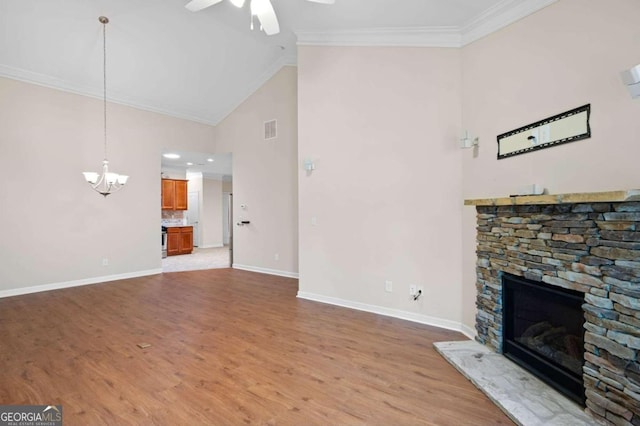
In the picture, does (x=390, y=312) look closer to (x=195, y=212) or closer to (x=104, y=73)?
(x=104, y=73)

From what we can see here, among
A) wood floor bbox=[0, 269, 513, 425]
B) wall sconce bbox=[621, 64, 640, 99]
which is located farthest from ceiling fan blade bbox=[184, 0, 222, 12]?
wood floor bbox=[0, 269, 513, 425]

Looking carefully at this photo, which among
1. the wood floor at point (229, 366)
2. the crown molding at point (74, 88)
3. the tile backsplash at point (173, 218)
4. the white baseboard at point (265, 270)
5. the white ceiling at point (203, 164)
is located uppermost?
the crown molding at point (74, 88)

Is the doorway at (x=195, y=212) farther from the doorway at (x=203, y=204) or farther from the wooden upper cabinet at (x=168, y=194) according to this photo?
the wooden upper cabinet at (x=168, y=194)

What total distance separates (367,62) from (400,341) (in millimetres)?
3434

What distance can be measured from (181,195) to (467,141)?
8797 millimetres

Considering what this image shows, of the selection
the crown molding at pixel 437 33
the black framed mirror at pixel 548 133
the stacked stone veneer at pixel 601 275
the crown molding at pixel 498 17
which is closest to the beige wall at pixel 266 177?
the crown molding at pixel 437 33

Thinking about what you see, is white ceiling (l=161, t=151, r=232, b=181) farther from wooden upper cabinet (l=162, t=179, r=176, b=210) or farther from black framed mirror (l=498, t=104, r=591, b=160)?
black framed mirror (l=498, t=104, r=591, b=160)

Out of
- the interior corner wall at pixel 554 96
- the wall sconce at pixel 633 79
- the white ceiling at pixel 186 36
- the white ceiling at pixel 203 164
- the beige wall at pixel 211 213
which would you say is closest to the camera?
the wall sconce at pixel 633 79

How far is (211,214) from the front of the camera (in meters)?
10.6

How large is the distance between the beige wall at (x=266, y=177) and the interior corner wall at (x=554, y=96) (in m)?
3.47

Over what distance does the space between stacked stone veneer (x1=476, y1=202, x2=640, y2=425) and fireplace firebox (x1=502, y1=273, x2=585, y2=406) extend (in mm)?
138

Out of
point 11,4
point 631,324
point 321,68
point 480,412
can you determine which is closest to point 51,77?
point 11,4

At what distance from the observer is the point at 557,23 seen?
2.30m

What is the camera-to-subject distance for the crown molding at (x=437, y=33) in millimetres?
2658
